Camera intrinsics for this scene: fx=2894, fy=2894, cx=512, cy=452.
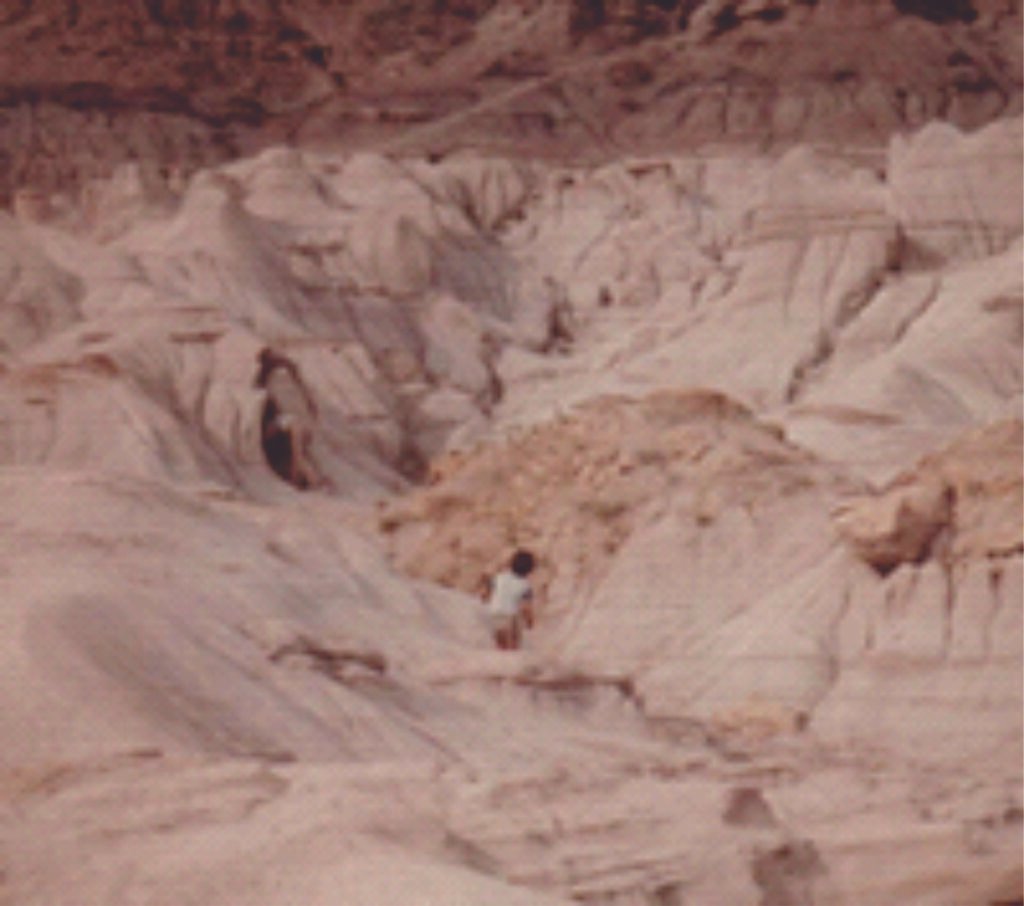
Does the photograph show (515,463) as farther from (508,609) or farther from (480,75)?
(480,75)

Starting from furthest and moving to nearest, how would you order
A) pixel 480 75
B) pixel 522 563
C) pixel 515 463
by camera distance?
pixel 480 75 < pixel 515 463 < pixel 522 563

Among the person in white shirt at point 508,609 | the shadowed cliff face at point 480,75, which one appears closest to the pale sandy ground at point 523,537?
the person in white shirt at point 508,609

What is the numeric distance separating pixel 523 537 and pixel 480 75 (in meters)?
28.2

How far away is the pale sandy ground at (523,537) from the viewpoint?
871 cm

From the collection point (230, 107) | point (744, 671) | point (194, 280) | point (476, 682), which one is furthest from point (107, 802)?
point (230, 107)

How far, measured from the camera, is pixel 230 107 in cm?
4672

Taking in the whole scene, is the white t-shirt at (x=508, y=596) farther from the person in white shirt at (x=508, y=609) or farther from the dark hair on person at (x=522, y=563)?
the dark hair on person at (x=522, y=563)

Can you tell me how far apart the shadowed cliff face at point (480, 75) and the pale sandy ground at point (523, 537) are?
6.28 m

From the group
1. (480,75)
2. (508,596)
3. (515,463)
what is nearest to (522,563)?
(508,596)

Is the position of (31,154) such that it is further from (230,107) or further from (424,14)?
(424,14)

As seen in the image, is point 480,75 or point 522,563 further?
point 480,75

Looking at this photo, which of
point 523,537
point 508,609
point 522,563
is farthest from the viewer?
point 523,537

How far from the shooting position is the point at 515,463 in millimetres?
19188

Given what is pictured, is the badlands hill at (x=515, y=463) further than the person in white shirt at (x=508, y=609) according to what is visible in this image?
Result: No
